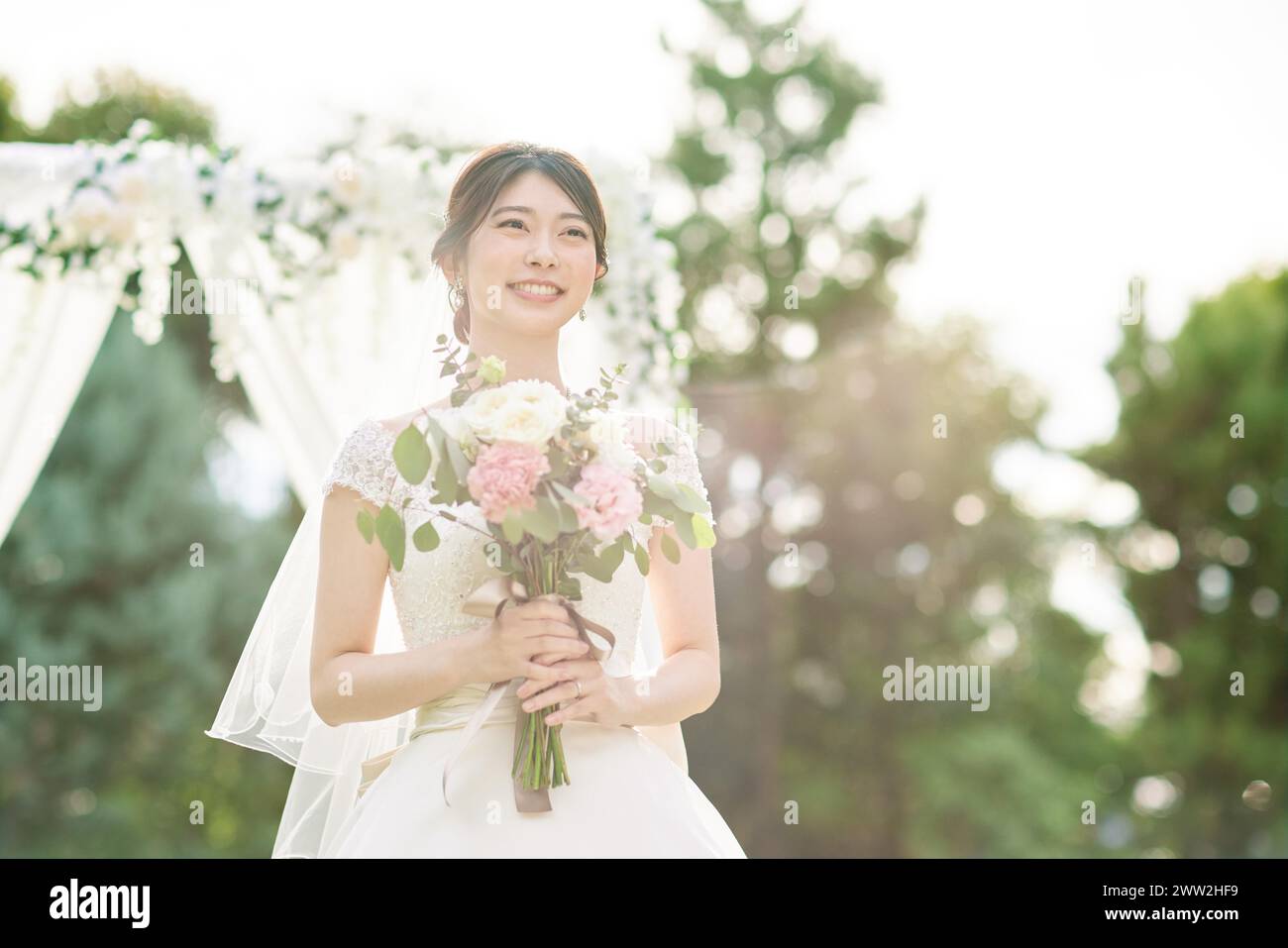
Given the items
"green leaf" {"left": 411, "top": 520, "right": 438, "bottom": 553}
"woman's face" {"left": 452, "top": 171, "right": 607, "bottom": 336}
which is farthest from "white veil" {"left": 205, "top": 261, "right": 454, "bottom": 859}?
"green leaf" {"left": 411, "top": 520, "right": 438, "bottom": 553}

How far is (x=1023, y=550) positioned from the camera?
22891mm

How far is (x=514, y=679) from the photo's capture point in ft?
10.1

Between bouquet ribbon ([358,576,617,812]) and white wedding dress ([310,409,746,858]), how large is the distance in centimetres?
3

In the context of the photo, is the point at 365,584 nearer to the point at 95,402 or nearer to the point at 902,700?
the point at 95,402

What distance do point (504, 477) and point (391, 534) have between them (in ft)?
1.04

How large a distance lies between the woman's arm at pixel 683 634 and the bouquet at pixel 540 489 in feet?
0.91

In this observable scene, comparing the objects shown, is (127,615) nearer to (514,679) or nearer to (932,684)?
(932,684)

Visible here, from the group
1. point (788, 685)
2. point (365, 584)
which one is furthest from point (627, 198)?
point (788, 685)

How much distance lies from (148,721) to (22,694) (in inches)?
60.2

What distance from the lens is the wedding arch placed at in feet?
18.6

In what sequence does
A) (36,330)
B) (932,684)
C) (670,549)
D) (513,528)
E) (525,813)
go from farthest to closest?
(932,684)
(36,330)
(670,549)
(525,813)
(513,528)

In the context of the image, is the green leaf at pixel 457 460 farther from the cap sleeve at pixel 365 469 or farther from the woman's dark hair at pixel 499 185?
the woman's dark hair at pixel 499 185
